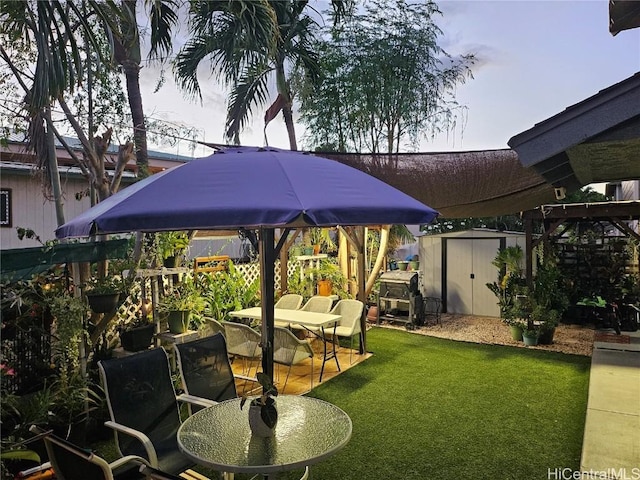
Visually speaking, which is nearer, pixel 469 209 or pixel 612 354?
pixel 612 354

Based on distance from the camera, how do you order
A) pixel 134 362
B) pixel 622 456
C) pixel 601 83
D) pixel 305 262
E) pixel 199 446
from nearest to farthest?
pixel 199 446 → pixel 134 362 → pixel 622 456 → pixel 601 83 → pixel 305 262

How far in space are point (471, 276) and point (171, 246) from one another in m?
7.01

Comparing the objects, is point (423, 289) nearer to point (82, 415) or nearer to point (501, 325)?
point (501, 325)

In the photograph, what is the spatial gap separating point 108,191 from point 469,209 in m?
5.00

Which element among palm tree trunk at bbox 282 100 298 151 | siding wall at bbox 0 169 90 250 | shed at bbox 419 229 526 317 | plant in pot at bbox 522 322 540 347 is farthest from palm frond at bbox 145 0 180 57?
plant in pot at bbox 522 322 540 347

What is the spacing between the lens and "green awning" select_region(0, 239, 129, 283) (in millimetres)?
3217

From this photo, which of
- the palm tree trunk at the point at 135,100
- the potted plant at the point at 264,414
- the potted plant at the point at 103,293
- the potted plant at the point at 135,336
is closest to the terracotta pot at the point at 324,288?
the palm tree trunk at the point at 135,100

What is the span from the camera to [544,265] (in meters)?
8.30

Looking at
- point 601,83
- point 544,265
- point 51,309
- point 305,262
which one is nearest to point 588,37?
point 601,83

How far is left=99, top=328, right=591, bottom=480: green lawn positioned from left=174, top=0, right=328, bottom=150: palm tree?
4.84 meters

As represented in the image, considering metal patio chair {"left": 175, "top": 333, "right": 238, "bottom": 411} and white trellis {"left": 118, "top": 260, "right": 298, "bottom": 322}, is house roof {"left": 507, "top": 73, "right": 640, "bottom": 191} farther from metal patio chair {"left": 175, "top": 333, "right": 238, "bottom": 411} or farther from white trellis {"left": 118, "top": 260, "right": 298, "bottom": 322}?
white trellis {"left": 118, "top": 260, "right": 298, "bottom": 322}

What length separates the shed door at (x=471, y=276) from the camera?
970 centimetres

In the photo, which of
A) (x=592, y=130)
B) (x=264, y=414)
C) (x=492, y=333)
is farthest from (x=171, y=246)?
(x=492, y=333)

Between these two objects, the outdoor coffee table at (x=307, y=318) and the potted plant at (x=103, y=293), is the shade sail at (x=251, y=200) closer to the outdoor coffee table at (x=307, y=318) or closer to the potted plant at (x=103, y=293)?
the potted plant at (x=103, y=293)
